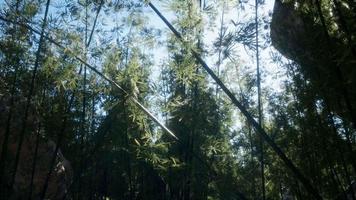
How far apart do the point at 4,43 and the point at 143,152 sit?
2.95 m

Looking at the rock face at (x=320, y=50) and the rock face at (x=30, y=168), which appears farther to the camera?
the rock face at (x=30, y=168)

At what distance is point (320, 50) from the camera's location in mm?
4203

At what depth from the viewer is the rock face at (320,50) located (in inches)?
136

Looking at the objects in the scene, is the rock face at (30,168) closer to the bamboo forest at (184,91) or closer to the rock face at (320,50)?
the bamboo forest at (184,91)

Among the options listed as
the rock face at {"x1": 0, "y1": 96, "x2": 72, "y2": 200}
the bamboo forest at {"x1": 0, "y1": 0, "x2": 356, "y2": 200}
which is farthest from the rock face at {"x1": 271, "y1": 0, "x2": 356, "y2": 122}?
the rock face at {"x1": 0, "y1": 96, "x2": 72, "y2": 200}

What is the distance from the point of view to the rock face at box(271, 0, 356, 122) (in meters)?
3.46

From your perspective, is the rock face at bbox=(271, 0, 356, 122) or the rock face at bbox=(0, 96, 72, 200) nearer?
the rock face at bbox=(271, 0, 356, 122)

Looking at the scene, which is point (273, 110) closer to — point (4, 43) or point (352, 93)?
point (352, 93)

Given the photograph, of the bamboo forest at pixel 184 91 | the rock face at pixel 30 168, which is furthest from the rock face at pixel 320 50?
the rock face at pixel 30 168

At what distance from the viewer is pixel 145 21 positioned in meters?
5.75

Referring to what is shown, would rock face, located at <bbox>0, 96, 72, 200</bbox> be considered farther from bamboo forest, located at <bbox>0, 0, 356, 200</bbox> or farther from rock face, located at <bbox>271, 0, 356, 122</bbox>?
rock face, located at <bbox>271, 0, 356, 122</bbox>

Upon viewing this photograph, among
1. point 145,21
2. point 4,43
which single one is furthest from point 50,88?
point 145,21

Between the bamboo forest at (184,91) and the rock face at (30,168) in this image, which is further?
the rock face at (30,168)

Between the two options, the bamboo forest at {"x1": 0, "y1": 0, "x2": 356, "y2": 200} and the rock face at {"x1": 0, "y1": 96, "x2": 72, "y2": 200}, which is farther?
the rock face at {"x1": 0, "y1": 96, "x2": 72, "y2": 200}
